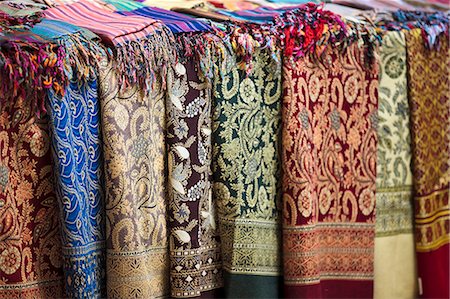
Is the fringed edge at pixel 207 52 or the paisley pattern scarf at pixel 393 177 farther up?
the fringed edge at pixel 207 52

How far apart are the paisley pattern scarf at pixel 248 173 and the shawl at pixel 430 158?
0.43 metres

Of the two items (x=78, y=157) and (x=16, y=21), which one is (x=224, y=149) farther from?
(x=16, y=21)

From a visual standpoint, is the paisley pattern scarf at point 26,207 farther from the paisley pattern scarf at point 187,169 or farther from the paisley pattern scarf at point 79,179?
the paisley pattern scarf at point 187,169

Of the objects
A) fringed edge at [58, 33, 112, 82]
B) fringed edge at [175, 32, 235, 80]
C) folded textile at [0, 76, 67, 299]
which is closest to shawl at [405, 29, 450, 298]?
fringed edge at [175, 32, 235, 80]

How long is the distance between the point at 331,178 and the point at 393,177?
20 centimetres

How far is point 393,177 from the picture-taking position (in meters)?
2.07

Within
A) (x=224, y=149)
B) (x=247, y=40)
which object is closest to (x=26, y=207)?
(x=224, y=149)

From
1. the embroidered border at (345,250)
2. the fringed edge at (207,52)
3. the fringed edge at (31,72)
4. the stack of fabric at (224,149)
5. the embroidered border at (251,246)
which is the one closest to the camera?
the fringed edge at (31,72)

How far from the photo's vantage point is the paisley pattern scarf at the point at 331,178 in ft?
6.11

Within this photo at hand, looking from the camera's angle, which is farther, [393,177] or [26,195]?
[393,177]

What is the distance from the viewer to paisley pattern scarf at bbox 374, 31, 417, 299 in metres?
2.04

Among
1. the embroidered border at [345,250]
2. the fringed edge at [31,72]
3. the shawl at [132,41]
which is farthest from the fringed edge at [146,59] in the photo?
the embroidered border at [345,250]

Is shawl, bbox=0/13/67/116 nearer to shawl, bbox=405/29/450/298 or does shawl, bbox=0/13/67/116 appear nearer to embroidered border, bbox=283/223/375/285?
embroidered border, bbox=283/223/375/285

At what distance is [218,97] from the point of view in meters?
1.78
